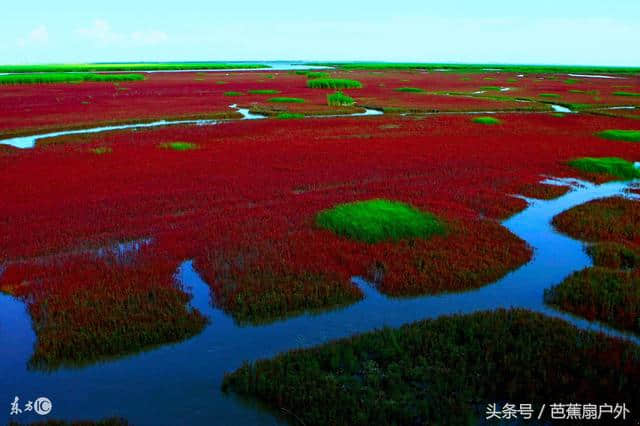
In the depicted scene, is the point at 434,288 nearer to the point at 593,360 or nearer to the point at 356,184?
the point at 593,360

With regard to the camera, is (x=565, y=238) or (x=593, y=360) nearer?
(x=593, y=360)

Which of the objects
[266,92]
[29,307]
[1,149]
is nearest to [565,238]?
[29,307]

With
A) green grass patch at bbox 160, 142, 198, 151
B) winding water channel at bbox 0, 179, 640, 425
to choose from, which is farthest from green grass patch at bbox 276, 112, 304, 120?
winding water channel at bbox 0, 179, 640, 425

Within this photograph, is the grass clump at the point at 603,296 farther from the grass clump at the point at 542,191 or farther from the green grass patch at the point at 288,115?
the green grass patch at the point at 288,115

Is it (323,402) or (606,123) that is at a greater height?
(606,123)

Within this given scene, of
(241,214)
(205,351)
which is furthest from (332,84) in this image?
(205,351)

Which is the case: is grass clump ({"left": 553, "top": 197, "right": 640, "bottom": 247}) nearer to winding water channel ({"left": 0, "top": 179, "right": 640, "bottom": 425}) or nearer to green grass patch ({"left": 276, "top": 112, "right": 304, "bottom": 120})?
winding water channel ({"left": 0, "top": 179, "right": 640, "bottom": 425})
